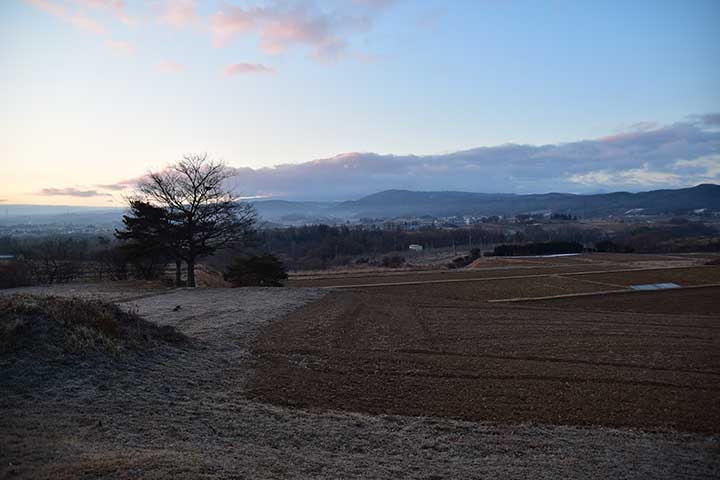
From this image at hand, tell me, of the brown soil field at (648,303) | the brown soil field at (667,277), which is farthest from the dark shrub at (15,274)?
the brown soil field at (667,277)

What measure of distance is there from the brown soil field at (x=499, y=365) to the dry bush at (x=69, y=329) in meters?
3.08

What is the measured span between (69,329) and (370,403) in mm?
6893

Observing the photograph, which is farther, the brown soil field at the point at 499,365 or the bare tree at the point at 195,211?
the bare tree at the point at 195,211

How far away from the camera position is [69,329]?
1014cm

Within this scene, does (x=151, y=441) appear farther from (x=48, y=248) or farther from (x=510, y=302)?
(x=48, y=248)

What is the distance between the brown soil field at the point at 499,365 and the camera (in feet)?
28.7

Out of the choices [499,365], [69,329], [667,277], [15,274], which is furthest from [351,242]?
[69,329]

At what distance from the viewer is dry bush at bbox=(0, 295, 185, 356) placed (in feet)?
30.2

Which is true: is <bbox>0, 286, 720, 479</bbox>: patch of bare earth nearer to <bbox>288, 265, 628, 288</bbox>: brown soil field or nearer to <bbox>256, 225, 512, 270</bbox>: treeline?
<bbox>288, 265, 628, 288</bbox>: brown soil field

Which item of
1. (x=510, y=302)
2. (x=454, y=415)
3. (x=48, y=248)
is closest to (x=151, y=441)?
(x=454, y=415)

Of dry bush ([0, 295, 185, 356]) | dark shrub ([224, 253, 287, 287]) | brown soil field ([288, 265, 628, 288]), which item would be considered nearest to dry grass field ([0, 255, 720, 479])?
dry bush ([0, 295, 185, 356])

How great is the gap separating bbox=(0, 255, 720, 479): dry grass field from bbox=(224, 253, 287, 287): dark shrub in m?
12.4

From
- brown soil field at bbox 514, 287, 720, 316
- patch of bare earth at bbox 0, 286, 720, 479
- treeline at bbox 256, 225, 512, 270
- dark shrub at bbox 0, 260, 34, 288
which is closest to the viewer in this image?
patch of bare earth at bbox 0, 286, 720, 479

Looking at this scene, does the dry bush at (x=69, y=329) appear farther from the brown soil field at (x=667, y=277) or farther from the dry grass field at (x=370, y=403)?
the brown soil field at (x=667, y=277)
